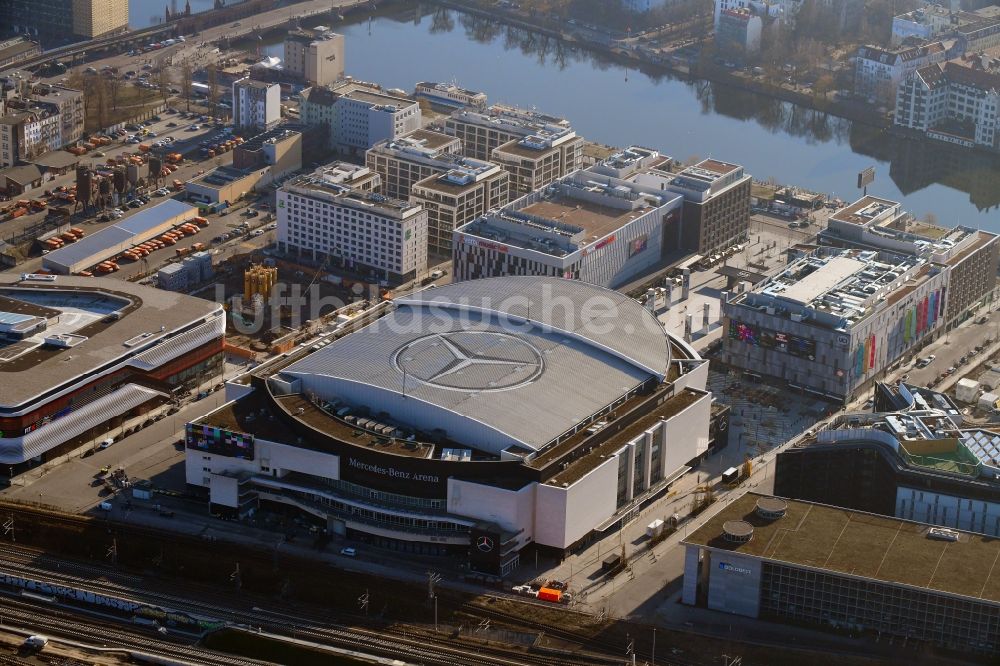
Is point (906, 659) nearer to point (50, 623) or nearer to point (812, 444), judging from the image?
point (812, 444)

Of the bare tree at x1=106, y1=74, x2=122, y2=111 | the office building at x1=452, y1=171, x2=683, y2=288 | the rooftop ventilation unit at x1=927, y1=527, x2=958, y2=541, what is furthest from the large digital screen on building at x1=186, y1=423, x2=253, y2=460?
the bare tree at x1=106, y1=74, x2=122, y2=111

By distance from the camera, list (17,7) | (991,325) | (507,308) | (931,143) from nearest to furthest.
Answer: (507,308)
(991,325)
(931,143)
(17,7)

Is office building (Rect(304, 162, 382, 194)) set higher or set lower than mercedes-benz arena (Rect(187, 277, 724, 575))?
higher

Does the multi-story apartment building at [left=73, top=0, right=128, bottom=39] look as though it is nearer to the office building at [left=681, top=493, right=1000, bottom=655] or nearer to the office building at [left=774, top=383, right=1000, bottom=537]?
the office building at [left=774, top=383, right=1000, bottom=537]

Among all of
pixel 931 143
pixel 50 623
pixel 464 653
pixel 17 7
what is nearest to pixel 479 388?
pixel 464 653

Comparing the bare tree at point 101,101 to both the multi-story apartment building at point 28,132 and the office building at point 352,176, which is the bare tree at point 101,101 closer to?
the multi-story apartment building at point 28,132

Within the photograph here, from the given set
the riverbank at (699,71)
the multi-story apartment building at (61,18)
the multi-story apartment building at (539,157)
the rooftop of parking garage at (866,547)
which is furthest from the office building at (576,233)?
the multi-story apartment building at (61,18)

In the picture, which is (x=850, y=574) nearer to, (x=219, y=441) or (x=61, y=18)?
(x=219, y=441)
